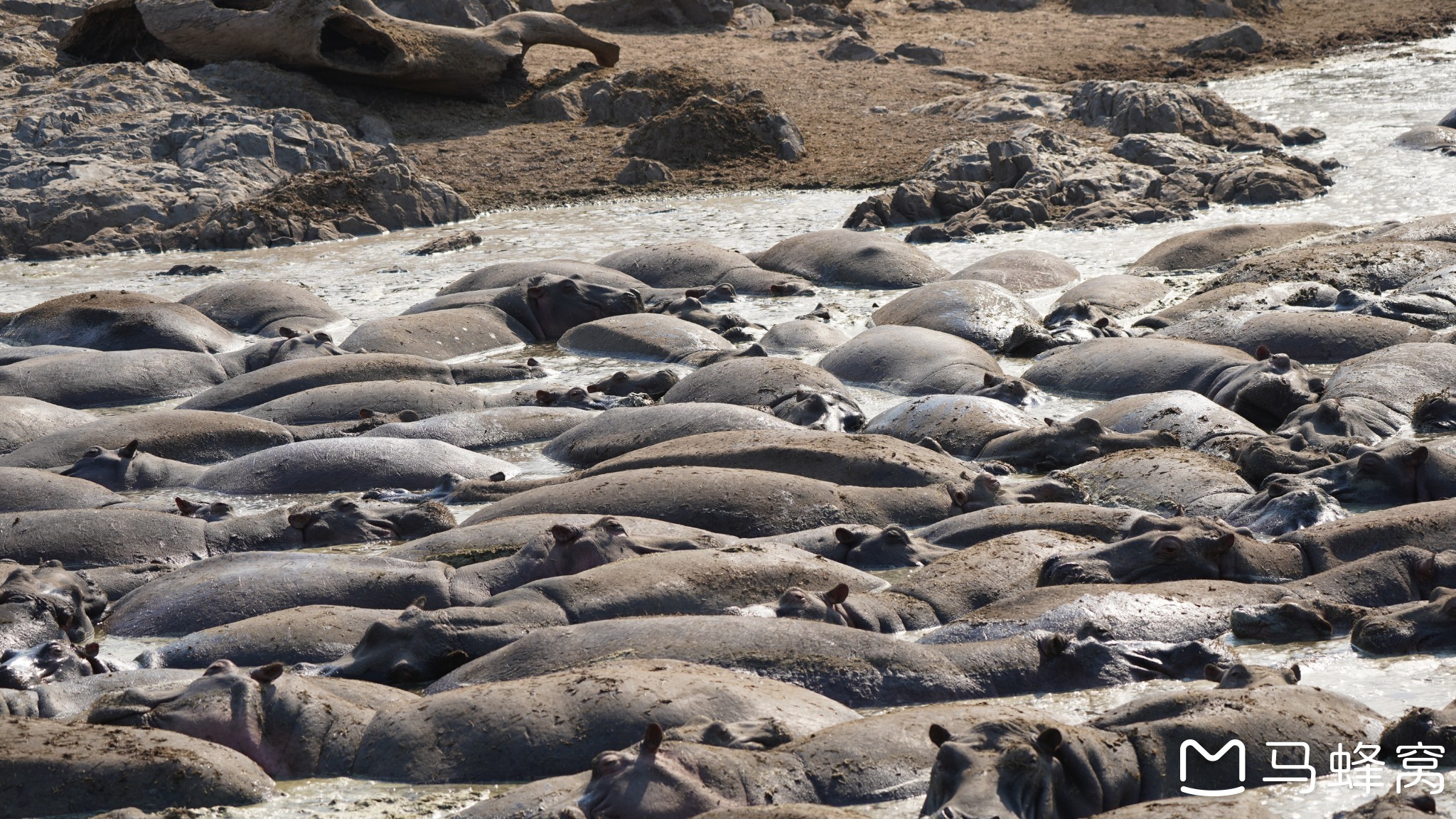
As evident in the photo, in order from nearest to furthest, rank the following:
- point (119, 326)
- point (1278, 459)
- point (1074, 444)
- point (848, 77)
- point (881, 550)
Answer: point (881, 550)
point (1278, 459)
point (1074, 444)
point (119, 326)
point (848, 77)

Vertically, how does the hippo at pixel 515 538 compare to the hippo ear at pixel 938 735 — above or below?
below

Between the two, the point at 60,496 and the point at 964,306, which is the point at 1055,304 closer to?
the point at 964,306

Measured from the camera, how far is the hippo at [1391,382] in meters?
8.13

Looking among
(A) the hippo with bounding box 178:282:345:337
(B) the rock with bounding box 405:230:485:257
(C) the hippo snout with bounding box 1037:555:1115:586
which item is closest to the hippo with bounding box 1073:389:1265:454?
(C) the hippo snout with bounding box 1037:555:1115:586

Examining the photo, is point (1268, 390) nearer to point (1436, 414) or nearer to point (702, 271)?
point (1436, 414)

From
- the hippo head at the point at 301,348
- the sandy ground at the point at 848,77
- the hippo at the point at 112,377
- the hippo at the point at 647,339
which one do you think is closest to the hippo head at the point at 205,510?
the hippo at the point at 112,377

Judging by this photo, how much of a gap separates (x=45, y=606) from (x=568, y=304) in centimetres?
595

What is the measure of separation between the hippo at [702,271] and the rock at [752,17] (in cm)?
1169

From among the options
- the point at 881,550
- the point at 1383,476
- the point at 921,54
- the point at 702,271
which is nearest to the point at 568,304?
the point at 702,271

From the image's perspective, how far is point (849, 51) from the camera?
73.4 feet

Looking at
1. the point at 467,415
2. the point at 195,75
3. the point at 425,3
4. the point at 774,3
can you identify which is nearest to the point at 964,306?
the point at 467,415

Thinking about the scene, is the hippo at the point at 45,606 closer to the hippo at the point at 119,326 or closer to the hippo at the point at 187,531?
the hippo at the point at 187,531

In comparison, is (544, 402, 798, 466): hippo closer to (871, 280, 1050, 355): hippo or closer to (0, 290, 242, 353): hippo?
(871, 280, 1050, 355): hippo

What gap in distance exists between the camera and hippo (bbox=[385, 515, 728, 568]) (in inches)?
245
